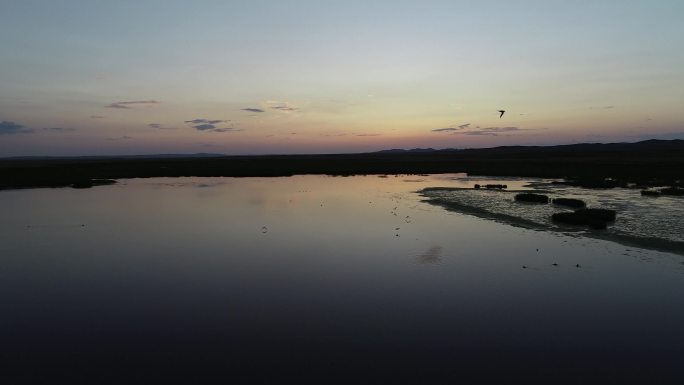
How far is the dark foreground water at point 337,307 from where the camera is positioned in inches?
340

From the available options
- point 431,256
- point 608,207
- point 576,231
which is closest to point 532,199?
point 608,207

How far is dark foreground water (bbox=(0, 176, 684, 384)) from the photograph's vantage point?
340 inches

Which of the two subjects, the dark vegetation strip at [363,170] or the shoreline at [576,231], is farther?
the dark vegetation strip at [363,170]

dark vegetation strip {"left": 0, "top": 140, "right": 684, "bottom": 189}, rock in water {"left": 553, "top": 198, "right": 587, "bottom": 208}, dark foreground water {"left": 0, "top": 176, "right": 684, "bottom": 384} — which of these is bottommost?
dark foreground water {"left": 0, "top": 176, "right": 684, "bottom": 384}

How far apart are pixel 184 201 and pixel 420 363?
A: 31480 millimetres

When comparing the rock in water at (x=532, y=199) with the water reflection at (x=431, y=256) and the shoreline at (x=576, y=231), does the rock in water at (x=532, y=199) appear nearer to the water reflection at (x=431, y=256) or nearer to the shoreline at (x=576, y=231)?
the shoreline at (x=576, y=231)

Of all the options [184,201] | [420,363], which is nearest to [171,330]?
[420,363]

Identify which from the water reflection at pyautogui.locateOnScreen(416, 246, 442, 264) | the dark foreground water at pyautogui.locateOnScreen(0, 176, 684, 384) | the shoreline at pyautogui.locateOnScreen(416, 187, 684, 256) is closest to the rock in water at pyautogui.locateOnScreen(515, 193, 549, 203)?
the shoreline at pyautogui.locateOnScreen(416, 187, 684, 256)

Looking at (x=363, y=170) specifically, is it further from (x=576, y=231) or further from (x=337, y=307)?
(x=337, y=307)

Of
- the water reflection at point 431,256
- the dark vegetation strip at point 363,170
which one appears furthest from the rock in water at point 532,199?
the water reflection at point 431,256

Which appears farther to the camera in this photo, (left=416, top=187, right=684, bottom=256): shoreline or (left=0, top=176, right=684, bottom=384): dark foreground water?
(left=416, top=187, right=684, bottom=256): shoreline

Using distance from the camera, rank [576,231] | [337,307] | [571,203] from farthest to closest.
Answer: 1. [571,203]
2. [576,231]
3. [337,307]

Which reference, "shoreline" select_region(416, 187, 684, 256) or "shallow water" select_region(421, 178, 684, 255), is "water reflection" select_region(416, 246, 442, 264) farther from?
"shallow water" select_region(421, 178, 684, 255)

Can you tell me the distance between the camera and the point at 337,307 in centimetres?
1186
